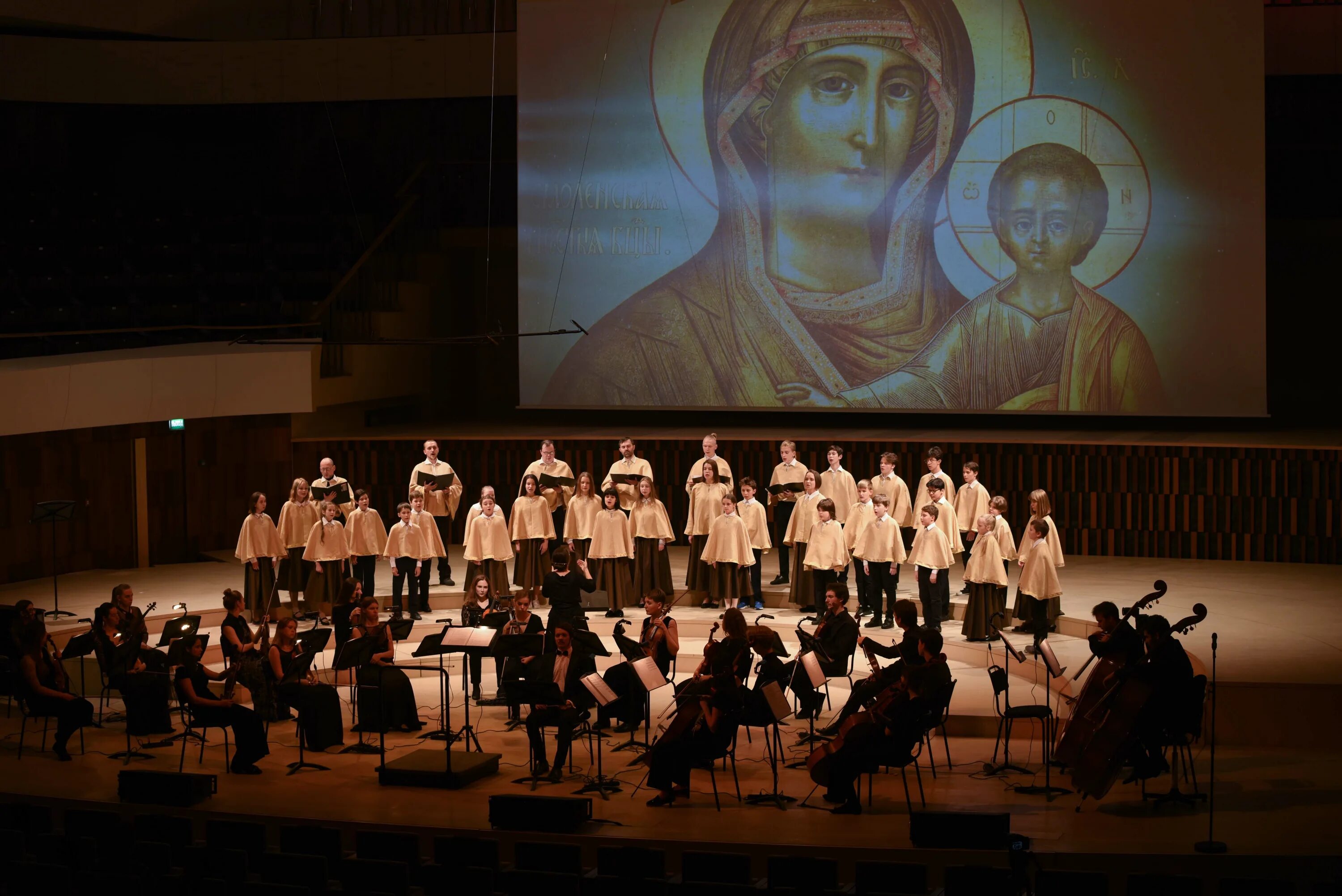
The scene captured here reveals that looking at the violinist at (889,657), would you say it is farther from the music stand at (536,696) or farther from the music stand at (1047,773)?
the music stand at (536,696)

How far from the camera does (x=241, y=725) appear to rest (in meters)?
10.1

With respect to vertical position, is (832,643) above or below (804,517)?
below

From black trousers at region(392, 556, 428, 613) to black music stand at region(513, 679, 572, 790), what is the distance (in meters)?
4.04

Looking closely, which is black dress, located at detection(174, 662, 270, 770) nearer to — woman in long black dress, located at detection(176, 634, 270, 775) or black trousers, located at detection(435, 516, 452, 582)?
woman in long black dress, located at detection(176, 634, 270, 775)

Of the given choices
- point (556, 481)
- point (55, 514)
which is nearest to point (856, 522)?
point (556, 481)

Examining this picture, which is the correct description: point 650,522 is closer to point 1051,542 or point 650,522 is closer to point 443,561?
point 443,561

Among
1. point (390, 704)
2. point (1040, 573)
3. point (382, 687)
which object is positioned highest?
point (1040, 573)

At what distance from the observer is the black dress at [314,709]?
1059 cm

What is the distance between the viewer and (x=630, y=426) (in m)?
18.9

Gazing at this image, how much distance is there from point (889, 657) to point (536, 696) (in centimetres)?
221

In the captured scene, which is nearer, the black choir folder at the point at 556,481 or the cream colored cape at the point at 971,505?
the cream colored cape at the point at 971,505

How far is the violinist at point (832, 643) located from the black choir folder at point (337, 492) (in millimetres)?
5171

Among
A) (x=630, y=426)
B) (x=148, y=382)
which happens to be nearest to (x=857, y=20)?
(x=630, y=426)

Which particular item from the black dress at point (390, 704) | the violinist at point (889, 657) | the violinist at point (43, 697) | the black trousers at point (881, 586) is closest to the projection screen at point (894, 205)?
the black trousers at point (881, 586)
